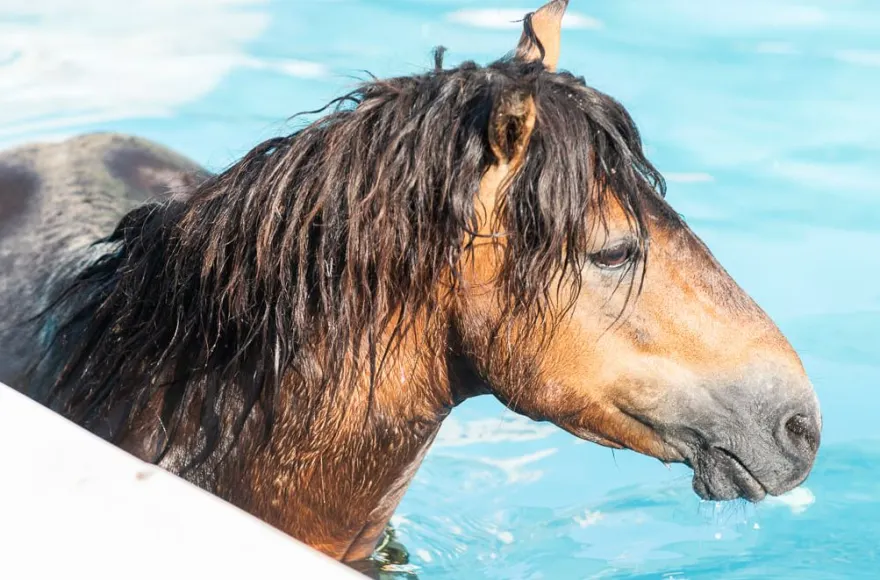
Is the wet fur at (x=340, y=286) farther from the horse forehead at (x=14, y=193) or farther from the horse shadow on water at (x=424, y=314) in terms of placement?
the horse forehead at (x=14, y=193)

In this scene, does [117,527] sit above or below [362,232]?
below

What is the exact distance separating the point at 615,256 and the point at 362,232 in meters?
0.56

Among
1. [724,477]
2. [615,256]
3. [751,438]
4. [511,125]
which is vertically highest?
[511,125]

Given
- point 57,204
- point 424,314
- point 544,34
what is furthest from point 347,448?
point 57,204

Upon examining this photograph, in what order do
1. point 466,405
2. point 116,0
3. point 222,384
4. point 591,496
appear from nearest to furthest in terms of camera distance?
point 222,384 < point 591,496 < point 466,405 < point 116,0

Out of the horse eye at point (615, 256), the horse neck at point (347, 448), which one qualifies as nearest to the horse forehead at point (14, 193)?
the horse neck at point (347, 448)

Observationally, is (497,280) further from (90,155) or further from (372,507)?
(90,155)

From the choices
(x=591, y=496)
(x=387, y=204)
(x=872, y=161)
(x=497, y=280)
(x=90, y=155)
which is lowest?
(x=591, y=496)

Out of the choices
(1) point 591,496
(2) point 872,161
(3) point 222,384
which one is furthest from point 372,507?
(2) point 872,161

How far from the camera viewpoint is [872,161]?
7836 mm

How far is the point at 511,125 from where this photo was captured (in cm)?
226

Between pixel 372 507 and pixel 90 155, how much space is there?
250cm

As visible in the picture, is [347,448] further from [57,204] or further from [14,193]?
[14,193]

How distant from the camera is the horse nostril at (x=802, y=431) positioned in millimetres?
2505
